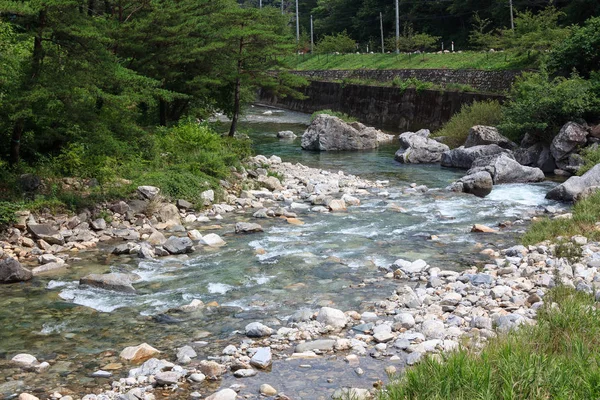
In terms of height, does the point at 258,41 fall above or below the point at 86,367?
above

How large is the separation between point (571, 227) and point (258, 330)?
6796 mm

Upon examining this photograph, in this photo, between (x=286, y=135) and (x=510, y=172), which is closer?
(x=510, y=172)

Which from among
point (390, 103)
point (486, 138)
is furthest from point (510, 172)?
point (390, 103)

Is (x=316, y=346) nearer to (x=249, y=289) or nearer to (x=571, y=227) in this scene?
(x=249, y=289)

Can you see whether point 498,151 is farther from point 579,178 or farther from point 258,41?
point 258,41

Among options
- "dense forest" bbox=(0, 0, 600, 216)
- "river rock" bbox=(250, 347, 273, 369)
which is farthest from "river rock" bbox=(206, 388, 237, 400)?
"dense forest" bbox=(0, 0, 600, 216)

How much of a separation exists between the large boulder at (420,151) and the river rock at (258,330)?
53.7ft

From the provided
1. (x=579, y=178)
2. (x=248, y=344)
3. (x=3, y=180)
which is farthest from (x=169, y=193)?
(x=579, y=178)

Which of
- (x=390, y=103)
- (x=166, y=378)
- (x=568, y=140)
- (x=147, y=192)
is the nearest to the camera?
(x=166, y=378)

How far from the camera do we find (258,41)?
934 inches

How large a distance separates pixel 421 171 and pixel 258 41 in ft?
24.1

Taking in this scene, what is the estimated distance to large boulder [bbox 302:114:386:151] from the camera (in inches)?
1080

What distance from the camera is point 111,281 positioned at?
398 inches

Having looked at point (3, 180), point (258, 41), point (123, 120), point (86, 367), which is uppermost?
point (258, 41)
